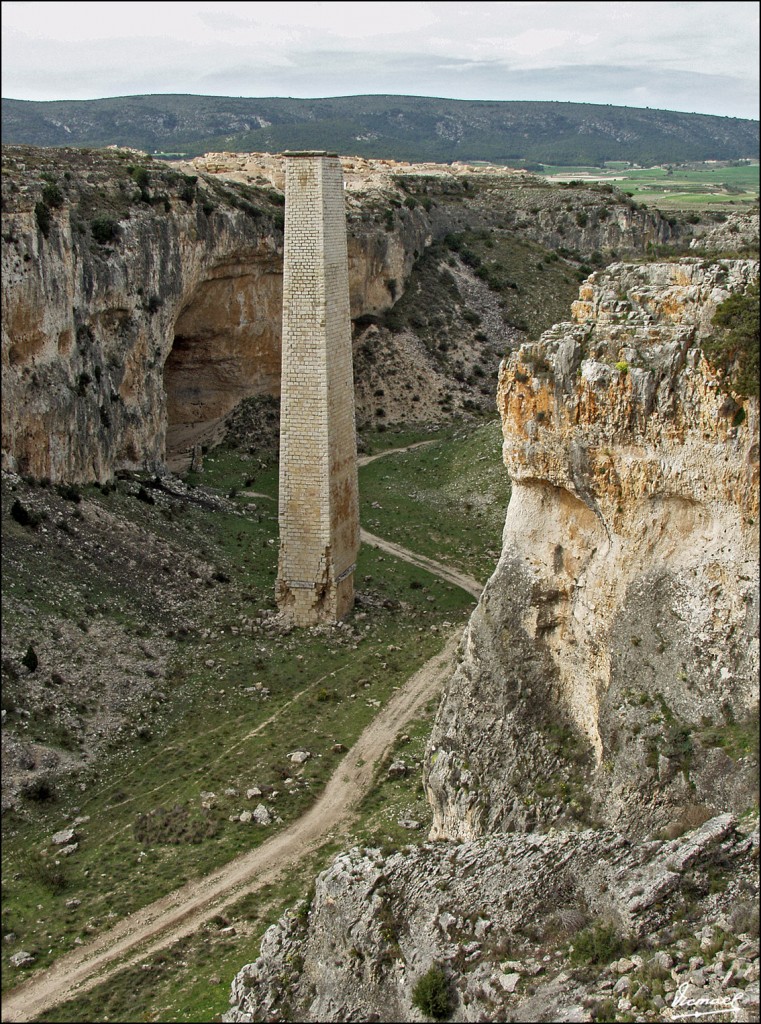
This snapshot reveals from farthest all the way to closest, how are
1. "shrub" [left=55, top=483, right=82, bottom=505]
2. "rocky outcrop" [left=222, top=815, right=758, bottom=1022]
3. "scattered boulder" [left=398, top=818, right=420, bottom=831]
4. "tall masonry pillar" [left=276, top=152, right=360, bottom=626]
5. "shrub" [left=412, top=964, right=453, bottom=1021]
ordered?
"shrub" [left=55, top=483, right=82, bottom=505], "tall masonry pillar" [left=276, top=152, right=360, bottom=626], "scattered boulder" [left=398, top=818, right=420, bottom=831], "shrub" [left=412, top=964, right=453, bottom=1021], "rocky outcrop" [left=222, top=815, right=758, bottom=1022]

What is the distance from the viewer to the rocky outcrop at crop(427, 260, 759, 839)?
14.8 m

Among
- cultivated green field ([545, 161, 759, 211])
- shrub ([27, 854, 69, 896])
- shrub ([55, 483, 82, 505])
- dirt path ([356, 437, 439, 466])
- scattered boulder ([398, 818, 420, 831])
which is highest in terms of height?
cultivated green field ([545, 161, 759, 211])

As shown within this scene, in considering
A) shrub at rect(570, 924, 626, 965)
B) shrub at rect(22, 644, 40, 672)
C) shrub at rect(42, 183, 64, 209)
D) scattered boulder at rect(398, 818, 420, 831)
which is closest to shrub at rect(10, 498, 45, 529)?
shrub at rect(22, 644, 40, 672)

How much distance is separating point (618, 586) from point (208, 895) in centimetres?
984

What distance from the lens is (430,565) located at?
38.2 m

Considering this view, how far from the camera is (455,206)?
77125 millimetres

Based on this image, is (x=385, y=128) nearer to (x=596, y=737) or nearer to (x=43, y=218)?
(x=43, y=218)

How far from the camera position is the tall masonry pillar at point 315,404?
31.2 metres

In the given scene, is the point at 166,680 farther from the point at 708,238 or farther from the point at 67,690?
the point at 708,238

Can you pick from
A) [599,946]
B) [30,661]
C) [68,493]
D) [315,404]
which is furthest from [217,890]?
[68,493]

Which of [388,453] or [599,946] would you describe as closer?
[599,946]

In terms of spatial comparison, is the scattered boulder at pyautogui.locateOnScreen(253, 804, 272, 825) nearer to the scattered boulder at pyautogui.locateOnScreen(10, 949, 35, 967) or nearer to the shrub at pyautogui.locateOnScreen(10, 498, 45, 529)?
the scattered boulder at pyautogui.locateOnScreen(10, 949, 35, 967)

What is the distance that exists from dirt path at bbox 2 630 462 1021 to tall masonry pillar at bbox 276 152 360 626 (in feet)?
22.8

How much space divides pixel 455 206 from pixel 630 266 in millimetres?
62007
